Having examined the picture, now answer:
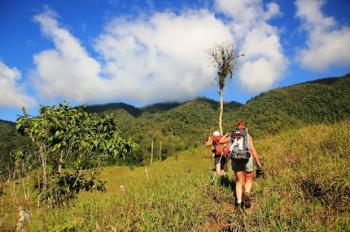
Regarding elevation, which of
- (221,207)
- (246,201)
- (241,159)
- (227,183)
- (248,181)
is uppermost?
(241,159)

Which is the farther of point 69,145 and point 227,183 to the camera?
point 227,183

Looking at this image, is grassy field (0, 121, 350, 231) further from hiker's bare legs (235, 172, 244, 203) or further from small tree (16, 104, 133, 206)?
small tree (16, 104, 133, 206)

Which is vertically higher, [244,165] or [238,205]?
[244,165]

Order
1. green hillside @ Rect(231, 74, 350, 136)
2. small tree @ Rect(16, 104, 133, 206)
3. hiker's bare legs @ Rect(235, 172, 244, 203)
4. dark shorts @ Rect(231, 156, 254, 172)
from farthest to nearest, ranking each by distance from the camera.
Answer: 1. green hillside @ Rect(231, 74, 350, 136)
2. dark shorts @ Rect(231, 156, 254, 172)
3. hiker's bare legs @ Rect(235, 172, 244, 203)
4. small tree @ Rect(16, 104, 133, 206)

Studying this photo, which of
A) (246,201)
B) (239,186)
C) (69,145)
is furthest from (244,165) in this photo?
(69,145)

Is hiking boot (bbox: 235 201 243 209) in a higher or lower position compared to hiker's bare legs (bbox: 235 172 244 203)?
lower

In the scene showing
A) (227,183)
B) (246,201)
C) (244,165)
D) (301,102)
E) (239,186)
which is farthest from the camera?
(301,102)

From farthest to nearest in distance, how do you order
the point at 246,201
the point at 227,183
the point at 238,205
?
1. the point at 227,183
2. the point at 238,205
3. the point at 246,201

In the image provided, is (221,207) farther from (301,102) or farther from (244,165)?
(301,102)

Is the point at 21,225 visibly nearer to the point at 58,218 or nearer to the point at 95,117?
the point at 58,218

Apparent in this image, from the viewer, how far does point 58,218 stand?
290 inches

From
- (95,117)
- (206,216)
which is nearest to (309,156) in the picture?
(206,216)

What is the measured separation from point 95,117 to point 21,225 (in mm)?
2984

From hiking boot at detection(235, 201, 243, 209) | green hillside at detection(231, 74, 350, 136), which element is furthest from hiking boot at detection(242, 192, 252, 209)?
green hillside at detection(231, 74, 350, 136)
